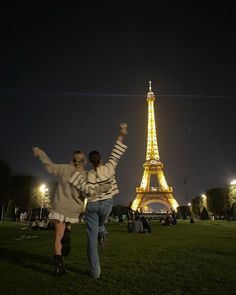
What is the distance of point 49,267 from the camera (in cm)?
682

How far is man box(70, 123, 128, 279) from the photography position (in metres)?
6.04

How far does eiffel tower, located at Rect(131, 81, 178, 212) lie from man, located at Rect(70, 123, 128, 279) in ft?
259

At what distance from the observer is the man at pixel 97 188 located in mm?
6039

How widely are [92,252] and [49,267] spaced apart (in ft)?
5.14

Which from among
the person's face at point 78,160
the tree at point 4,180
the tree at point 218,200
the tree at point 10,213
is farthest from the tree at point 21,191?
the person's face at point 78,160

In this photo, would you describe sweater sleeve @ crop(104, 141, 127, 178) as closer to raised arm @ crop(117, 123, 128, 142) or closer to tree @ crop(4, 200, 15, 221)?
raised arm @ crop(117, 123, 128, 142)

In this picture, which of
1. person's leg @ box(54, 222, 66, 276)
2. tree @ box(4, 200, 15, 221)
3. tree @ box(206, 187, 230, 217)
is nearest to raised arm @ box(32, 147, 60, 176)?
person's leg @ box(54, 222, 66, 276)

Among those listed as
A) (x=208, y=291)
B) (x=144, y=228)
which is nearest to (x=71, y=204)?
(x=208, y=291)

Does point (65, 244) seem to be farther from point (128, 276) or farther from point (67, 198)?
point (128, 276)

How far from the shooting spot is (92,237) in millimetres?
6031

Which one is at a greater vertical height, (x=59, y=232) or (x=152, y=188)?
(x=152, y=188)

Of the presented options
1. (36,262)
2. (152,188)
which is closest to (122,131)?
(36,262)

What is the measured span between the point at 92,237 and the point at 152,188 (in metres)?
88.5

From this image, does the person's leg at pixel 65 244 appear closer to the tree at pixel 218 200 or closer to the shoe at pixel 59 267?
the shoe at pixel 59 267
